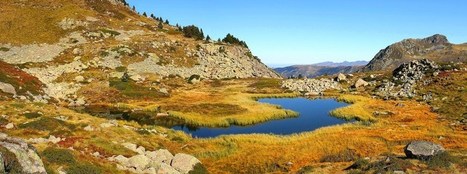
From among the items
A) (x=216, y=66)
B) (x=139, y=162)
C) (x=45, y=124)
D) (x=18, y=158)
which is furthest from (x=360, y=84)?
(x=18, y=158)

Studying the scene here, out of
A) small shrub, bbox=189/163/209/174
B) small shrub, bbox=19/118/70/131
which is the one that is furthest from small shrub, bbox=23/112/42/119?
small shrub, bbox=189/163/209/174

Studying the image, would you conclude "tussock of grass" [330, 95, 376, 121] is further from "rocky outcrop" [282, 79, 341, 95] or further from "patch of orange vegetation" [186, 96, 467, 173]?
"rocky outcrop" [282, 79, 341, 95]

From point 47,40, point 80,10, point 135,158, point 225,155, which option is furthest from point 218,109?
point 80,10

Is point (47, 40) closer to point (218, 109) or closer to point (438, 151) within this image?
point (218, 109)

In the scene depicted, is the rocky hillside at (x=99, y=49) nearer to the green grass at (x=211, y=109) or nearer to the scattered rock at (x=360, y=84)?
→ the green grass at (x=211, y=109)

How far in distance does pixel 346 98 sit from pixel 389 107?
1460 centimetres

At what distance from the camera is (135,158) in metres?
31.4

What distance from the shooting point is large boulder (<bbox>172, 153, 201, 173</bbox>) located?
3231cm

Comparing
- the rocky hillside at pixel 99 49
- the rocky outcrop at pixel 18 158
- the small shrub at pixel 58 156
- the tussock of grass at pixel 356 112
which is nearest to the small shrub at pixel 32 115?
the small shrub at pixel 58 156

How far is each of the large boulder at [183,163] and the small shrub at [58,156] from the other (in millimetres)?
8259

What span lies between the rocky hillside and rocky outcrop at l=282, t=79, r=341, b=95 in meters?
22.3

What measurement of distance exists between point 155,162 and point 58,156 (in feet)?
25.0

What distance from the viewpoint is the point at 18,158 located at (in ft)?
69.0

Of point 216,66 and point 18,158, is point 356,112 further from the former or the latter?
point 216,66
